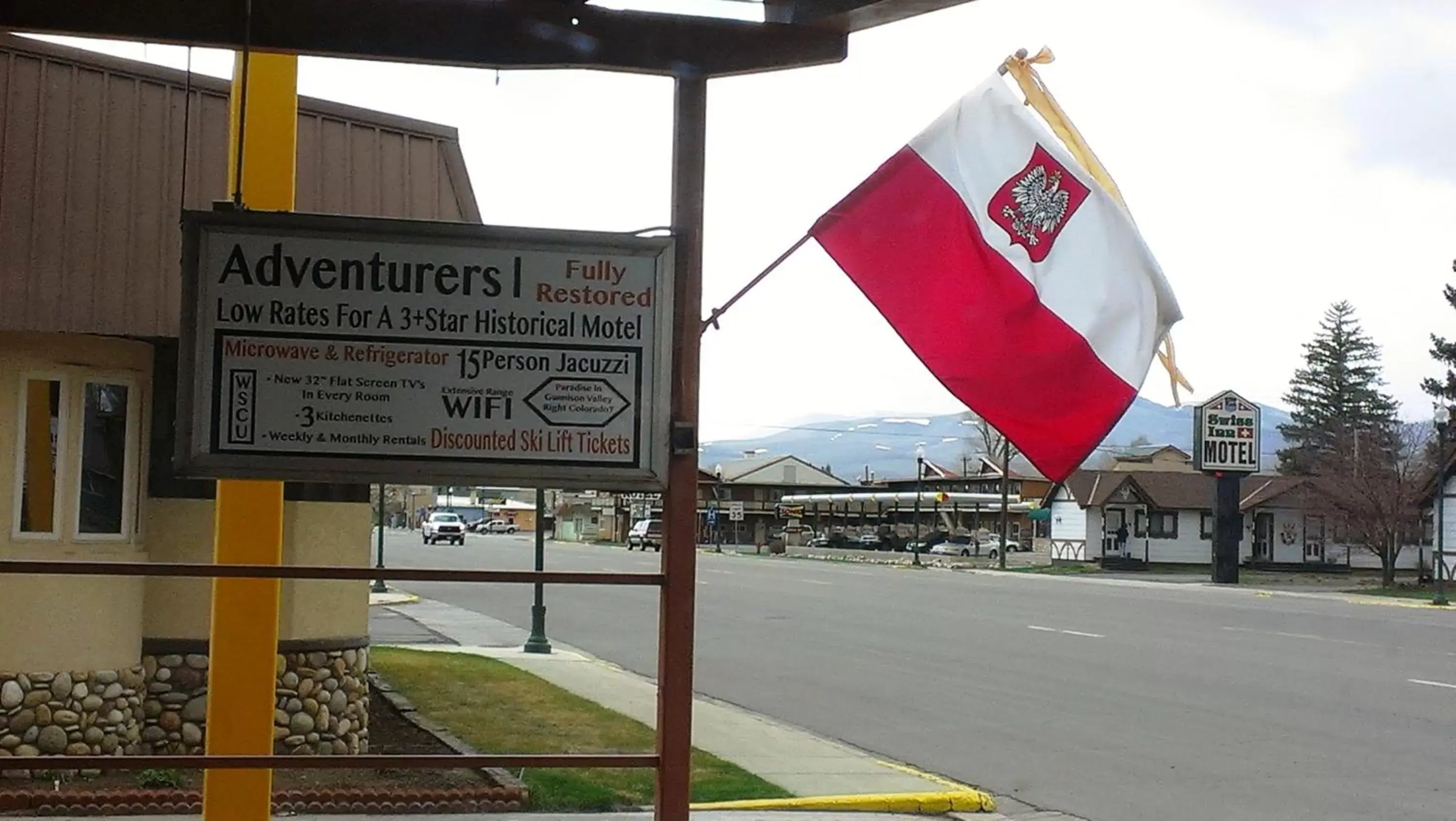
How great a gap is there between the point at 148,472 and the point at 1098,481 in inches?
2462

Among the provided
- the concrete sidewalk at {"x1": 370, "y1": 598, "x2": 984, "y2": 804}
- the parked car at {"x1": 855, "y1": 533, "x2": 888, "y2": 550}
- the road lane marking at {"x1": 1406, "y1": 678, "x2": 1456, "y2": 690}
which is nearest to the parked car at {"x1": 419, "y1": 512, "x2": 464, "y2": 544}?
the parked car at {"x1": 855, "y1": 533, "x2": 888, "y2": 550}

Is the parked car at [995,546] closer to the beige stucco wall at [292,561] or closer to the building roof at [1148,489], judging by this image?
the building roof at [1148,489]

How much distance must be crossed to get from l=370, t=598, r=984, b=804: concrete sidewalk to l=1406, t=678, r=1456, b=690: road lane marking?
767 cm

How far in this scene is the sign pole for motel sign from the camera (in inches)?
2056

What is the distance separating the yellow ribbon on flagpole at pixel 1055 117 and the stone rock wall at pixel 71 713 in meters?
6.45

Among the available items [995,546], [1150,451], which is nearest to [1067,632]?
[995,546]

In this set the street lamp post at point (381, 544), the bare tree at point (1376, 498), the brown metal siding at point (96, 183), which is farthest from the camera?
the bare tree at point (1376, 498)

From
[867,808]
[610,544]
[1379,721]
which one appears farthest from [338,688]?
[610,544]

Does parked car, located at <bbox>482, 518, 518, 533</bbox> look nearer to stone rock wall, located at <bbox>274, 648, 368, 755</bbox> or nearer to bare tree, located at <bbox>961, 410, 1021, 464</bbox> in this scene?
bare tree, located at <bbox>961, 410, 1021, 464</bbox>

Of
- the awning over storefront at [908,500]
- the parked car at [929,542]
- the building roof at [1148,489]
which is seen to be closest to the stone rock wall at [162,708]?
the building roof at [1148,489]

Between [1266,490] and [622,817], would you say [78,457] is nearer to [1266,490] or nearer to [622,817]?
[622,817]

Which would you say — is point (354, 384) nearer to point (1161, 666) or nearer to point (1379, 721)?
point (1379, 721)

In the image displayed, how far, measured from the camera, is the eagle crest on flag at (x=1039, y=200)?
15.9ft

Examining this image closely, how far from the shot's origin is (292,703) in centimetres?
962
